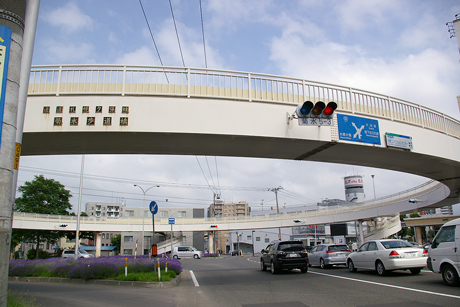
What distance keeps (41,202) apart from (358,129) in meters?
50.5

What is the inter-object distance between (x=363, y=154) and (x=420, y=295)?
688 centimetres

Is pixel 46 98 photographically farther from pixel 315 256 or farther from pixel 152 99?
pixel 315 256

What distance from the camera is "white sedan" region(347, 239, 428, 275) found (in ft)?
41.1

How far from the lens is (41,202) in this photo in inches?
1953

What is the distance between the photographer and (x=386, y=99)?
46.9 ft

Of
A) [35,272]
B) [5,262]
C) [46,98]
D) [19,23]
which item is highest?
[46,98]

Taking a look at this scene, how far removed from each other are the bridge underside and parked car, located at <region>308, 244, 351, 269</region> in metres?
6.12

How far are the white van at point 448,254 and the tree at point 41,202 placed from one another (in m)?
50.8

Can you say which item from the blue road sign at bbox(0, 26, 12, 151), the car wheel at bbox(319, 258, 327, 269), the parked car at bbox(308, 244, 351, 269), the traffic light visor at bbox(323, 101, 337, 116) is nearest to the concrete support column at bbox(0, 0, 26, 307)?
the blue road sign at bbox(0, 26, 12, 151)

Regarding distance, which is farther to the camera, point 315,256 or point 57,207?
point 57,207

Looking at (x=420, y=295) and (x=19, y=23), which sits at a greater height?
(x=19, y=23)

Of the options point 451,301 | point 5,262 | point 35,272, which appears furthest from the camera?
point 35,272

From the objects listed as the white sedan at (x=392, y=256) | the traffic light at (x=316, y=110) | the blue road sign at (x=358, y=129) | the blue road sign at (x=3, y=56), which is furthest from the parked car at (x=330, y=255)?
the blue road sign at (x=3, y=56)

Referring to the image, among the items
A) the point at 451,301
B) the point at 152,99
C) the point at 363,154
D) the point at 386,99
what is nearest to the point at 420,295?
the point at 451,301
